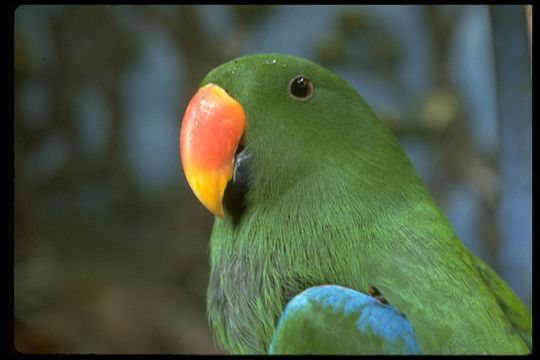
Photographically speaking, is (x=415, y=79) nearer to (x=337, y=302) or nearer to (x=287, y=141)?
(x=287, y=141)

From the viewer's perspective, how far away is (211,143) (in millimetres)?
897

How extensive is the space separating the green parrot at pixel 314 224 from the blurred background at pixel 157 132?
988mm

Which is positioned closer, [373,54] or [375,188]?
[375,188]

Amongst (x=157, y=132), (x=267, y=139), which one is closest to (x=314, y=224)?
(x=267, y=139)

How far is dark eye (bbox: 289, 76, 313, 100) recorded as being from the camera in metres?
0.96

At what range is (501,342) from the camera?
0.84 metres

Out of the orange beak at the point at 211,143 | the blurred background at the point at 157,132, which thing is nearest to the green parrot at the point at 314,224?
the orange beak at the point at 211,143

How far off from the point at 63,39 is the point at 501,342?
1.52 m

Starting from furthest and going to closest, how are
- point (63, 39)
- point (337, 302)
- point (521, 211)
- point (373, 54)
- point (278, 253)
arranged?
point (373, 54) < point (63, 39) < point (521, 211) < point (278, 253) < point (337, 302)

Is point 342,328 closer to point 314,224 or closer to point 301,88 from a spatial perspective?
point 314,224

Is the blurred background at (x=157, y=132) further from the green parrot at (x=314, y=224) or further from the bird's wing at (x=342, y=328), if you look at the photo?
the bird's wing at (x=342, y=328)

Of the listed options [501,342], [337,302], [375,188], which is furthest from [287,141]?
[501,342]

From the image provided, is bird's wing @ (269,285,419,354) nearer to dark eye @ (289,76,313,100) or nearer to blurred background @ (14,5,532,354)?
dark eye @ (289,76,313,100)

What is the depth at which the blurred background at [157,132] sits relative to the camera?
1.92m
